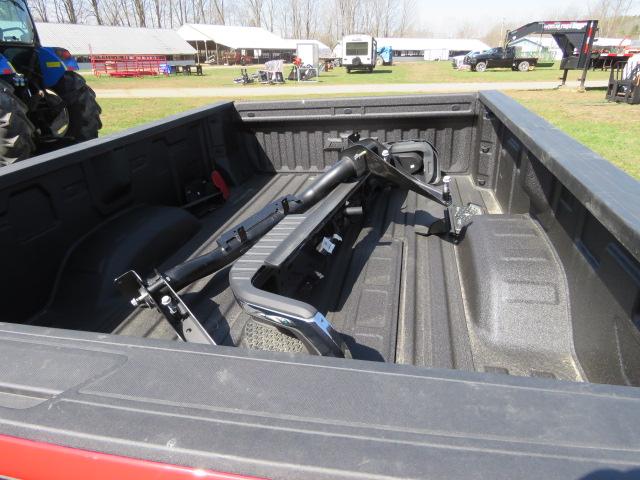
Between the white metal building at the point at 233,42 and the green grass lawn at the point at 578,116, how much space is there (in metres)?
46.8

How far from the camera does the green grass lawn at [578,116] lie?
706 cm

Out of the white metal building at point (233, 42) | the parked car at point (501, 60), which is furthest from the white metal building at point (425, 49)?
the parked car at point (501, 60)

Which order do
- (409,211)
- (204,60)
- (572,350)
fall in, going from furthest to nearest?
(204,60) → (409,211) → (572,350)

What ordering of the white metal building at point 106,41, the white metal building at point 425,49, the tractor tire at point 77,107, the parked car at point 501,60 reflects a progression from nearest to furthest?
the tractor tire at point 77,107 → the parked car at point 501,60 → the white metal building at point 106,41 → the white metal building at point 425,49

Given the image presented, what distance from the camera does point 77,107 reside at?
6000 millimetres

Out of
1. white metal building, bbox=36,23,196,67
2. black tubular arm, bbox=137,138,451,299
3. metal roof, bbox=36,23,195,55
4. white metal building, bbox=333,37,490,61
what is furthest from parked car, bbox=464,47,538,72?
black tubular arm, bbox=137,138,451,299

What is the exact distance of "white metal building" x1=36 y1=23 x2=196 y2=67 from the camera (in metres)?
39.7

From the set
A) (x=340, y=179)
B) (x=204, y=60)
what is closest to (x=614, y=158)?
(x=340, y=179)

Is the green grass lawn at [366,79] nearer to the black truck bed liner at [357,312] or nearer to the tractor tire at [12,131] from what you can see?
the tractor tire at [12,131]

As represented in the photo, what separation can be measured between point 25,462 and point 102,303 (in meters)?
1.50

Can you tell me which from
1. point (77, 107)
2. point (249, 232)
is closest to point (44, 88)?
point (77, 107)

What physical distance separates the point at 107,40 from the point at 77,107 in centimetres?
4342

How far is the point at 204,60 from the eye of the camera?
6016 centimetres

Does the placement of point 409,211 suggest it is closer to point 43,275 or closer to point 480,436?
point 43,275
